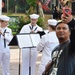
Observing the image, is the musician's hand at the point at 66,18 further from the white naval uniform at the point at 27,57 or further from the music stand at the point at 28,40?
the white naval uniform at the point at 27,57

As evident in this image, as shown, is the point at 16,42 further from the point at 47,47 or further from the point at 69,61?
the point at 69,61

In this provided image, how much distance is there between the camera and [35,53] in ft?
27.1

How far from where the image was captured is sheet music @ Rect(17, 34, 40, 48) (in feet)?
24.3

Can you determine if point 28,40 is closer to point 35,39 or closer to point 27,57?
point 35,39

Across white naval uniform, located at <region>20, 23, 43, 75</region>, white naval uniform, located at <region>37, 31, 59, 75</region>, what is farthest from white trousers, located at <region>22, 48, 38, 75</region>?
white naval uniform, located at <region>37, 31, 59, 75</region>

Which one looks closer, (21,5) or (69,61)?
(69,61)

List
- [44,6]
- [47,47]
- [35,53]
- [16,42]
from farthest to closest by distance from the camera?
[44,6] < [35,53] < [16,42] < [47,47]

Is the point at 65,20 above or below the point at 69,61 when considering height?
above

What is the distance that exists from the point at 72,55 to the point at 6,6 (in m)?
30.5

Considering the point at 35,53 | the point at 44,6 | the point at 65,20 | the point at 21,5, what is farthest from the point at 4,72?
the point at 21,5

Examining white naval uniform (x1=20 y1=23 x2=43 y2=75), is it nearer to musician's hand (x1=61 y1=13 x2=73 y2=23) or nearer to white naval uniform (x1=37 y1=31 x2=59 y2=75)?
white naval uniform (x1=37 y1=31 x2=59 y2=75)

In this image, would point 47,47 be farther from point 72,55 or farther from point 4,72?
point 72,55

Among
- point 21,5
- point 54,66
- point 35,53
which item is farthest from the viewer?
point 21,5

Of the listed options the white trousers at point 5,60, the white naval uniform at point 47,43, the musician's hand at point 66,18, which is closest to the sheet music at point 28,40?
the white naval uniform at point 47,43
